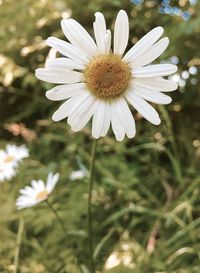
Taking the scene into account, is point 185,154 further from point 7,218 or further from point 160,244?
point 7,218

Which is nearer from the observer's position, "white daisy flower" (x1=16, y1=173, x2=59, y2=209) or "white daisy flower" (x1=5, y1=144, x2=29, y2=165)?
"white daisy flower" (x1=16, y1=173, x2=59, y2=209)

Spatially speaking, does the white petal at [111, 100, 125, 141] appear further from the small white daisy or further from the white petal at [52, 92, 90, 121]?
the small white daisy

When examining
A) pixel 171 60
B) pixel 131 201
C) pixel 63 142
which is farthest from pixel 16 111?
pixel 131 201

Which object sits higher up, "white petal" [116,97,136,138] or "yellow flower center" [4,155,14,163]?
"yellow flower center" [4,155,14,163]

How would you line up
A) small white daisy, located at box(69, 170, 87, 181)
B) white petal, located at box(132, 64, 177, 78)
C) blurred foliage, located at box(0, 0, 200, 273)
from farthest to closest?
small white daisy, located at box(69, 170, 87, 181) → blurred foliage, located at box(0, 0, 200, 273) → white petal, located at box(132, 64, 177, 78)

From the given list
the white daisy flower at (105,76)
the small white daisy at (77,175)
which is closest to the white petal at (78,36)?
the white daisy flower at (105,76)

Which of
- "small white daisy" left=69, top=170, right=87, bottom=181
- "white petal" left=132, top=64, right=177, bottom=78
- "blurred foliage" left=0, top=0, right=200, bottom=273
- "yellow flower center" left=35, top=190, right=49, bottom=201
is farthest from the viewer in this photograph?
"small white daisy" left=69, top=170, right=87, bottom=181

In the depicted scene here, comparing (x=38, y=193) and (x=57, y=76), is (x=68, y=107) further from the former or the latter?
(x=38, y=193)

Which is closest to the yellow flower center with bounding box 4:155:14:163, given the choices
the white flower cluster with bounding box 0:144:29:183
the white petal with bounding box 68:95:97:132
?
the white flower cluster with bounding box 0:144:29:183

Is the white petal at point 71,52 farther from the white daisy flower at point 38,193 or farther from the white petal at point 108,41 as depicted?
the white daisy flower at point 38,193
